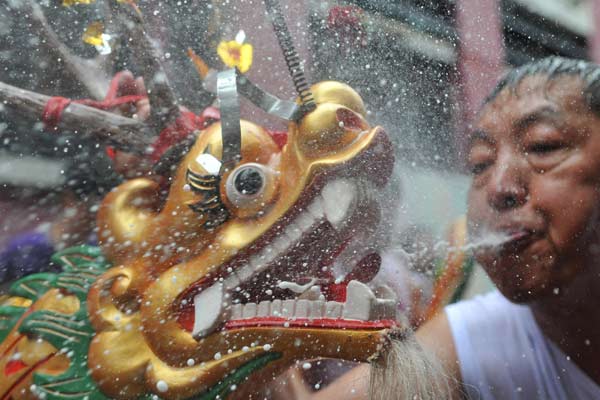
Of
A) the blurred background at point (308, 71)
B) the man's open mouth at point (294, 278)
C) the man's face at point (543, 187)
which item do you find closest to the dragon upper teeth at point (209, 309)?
the man's open mouth at point (294, 278)

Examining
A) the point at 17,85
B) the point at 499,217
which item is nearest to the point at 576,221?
the point at 499,217

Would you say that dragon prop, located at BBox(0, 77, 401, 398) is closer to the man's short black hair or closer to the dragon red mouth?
the dragon red mouth

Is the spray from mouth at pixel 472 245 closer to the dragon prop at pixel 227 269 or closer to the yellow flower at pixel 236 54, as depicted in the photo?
the dragon prop at pixel 227 269

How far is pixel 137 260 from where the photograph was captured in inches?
19.7

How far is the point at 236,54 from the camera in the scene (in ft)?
1.75

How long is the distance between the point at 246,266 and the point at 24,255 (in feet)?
0.58

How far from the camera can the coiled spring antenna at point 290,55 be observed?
495 mm

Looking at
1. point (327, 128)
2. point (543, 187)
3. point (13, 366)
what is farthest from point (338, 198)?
point (13, 366)

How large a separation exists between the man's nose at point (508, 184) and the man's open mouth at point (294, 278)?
98 mm

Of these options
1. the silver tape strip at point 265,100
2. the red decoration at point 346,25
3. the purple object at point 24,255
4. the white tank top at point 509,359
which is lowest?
the white tank top at point 509,359

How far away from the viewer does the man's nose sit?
0.48m

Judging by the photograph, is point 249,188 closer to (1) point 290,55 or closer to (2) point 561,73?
(1) point 290,55

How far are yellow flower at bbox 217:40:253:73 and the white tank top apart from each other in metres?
0.28

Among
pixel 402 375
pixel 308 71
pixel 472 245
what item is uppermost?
pixel 308 71
